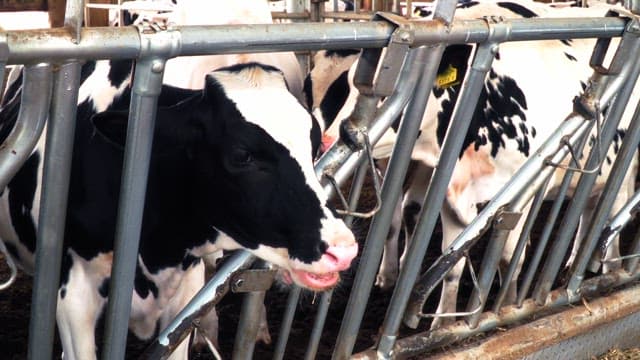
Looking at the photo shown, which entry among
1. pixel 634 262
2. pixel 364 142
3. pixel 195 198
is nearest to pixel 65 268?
pixel 195 198

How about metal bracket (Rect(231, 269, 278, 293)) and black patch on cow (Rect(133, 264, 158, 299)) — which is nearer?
metal bracket (Rect(231, 269, 278, 293))

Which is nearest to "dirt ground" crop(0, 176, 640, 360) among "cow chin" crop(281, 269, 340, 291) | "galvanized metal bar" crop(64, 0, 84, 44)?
"cow chin" crop(281, 269, 340, 291)

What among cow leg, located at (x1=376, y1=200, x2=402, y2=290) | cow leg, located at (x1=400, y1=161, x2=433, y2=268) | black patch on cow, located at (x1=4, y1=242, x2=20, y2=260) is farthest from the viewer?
cow leg, located at (x1=376, y1=200, x2=402, y2=290)

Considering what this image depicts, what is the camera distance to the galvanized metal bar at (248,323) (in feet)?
7.82

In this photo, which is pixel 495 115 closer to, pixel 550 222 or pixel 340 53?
pixel 340 53

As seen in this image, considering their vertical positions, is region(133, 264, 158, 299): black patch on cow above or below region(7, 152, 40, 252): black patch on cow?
below

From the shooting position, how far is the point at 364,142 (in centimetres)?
226

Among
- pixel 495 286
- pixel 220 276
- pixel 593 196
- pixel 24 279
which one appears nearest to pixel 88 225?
pixel 220 276

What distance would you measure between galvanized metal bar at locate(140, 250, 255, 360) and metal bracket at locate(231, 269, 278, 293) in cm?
1

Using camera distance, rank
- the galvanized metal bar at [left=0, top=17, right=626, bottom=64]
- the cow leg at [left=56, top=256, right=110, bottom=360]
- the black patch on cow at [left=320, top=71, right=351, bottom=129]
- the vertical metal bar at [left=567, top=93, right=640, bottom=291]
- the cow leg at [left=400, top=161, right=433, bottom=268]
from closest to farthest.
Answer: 1. the galvanized metal bar at [left=0, top=17, right=626, bottom=64]
2. the cow leg at [left=56, top=256, right=110, bottom=360]
3. the vertical metal bar at [left=567, top=93, right=640, bottom=291]
4. the black patch on cow at [left=320, top=71, right=351, bottom=129]
5. the cow leg at [left=400, top=161, right=433, bottom=268]

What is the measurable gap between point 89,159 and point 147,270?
33 centimetres

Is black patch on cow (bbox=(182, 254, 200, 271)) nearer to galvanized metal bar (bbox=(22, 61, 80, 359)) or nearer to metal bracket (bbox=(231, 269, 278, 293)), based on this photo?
metal bracket (bbox=(231, 269, 278, 293))

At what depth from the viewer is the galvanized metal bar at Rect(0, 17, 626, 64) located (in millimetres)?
1687

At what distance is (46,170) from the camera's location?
73.1 inches
